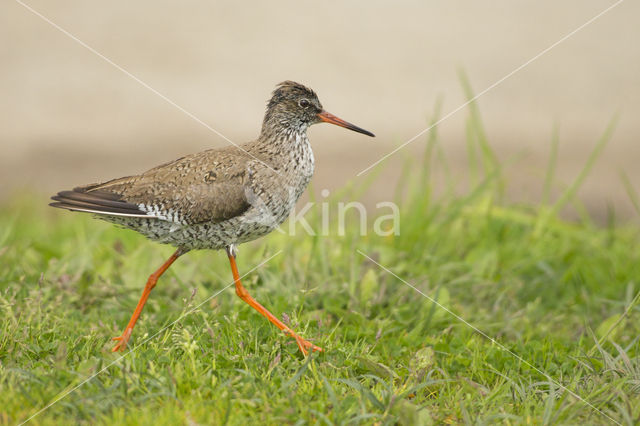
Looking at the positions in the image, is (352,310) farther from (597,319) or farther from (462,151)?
(462,151)

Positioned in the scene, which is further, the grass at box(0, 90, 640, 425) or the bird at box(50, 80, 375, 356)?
the bird at box(50, 80, 375, 356)

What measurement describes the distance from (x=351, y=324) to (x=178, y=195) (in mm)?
1455

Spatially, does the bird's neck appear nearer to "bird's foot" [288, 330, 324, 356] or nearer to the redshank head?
the redshank head

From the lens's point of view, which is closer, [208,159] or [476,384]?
[476,384]

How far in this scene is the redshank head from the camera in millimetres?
4770

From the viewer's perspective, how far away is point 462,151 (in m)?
9.23

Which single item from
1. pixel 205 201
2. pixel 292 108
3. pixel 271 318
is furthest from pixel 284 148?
pixel 271 318

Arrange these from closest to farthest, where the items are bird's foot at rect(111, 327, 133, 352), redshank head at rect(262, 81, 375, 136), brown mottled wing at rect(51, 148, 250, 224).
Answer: bird's foot at rect(111, 327, 133, 352)
brown mottled wing at rect(51, 148, 250, 224)
redshank head at rect(262, 81, 375, 136)

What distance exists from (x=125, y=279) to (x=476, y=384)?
2811 millimetres

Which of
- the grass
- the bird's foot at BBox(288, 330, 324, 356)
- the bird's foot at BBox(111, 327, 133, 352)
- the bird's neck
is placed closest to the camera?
the grass

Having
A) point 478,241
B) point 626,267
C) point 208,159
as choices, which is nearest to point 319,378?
point 208,159

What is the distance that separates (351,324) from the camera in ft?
15.5

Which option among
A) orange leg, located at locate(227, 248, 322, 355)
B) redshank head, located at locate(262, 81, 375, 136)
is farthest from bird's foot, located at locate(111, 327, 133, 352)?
redshank head, located at locate(262, 81, 375, 136)

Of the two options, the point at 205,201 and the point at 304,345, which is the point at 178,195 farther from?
the point at 304,345
